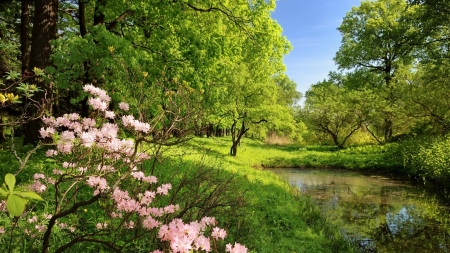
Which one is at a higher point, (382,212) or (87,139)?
(87,139)

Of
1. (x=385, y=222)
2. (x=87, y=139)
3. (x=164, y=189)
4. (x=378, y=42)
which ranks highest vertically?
(x=378, y=42)

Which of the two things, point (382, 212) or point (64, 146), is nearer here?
point (64, 146)

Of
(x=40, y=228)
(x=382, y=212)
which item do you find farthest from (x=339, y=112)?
(x=40, y=228)

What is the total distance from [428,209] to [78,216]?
11553 millimetres

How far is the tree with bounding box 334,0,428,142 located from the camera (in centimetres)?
2908

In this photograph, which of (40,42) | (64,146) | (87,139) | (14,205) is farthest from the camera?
(40,42)

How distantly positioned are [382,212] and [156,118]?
10.0m

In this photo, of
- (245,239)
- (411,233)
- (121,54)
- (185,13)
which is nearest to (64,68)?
(121,54)

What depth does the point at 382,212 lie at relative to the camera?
11.0 metres

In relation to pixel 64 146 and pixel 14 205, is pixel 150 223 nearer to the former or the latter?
pixel 64 146

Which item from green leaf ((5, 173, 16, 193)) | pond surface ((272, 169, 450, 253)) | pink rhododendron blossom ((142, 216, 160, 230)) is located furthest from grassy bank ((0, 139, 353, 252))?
green leaf ((5, 173, 16, 193))

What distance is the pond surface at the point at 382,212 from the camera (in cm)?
830

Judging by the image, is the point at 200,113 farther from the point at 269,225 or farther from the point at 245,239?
the point at 269,225

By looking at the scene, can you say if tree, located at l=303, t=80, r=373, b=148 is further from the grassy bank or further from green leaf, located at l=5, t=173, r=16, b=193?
green leaf, located at l=5, t=173, r=16, b=193
